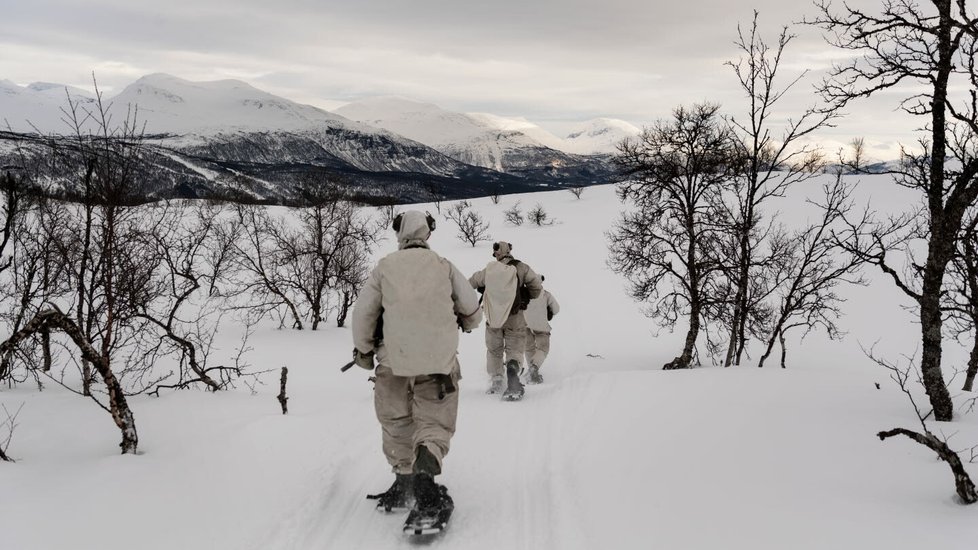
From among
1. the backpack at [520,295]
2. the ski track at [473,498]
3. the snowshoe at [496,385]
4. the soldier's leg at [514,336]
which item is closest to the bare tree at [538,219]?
the soldier's leg at [514,336]

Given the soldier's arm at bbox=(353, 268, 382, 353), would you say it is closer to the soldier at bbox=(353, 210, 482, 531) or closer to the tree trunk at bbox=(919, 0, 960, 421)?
the soldier at bbox=(353, 210, 482, 531)

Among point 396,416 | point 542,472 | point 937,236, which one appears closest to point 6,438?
point 396,416

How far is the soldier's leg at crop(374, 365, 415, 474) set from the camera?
426 centimetres

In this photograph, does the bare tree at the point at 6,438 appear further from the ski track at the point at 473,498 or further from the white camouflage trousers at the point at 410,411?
the white camouflage trousers at the point at 410,411

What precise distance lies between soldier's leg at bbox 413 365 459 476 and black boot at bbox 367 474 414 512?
0.39 meters

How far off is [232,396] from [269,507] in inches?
195

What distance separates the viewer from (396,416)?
4262 mm

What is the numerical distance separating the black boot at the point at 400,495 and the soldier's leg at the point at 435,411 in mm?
393

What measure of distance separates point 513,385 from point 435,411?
155 inches

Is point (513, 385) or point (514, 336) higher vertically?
point (514, 336)

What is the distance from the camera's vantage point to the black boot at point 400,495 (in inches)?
167

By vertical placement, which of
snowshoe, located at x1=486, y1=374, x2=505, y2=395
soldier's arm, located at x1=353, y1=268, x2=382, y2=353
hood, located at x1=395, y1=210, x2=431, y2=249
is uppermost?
hood, located at x1=395, y1=210, x2=431, y2=249

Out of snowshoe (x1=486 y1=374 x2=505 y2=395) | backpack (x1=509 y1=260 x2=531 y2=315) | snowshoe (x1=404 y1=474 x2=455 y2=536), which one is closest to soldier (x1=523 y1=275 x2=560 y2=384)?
backpack (x1=509 y1=260 x2=531 y2=315)

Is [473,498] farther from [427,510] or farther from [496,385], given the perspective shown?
[496,385]
